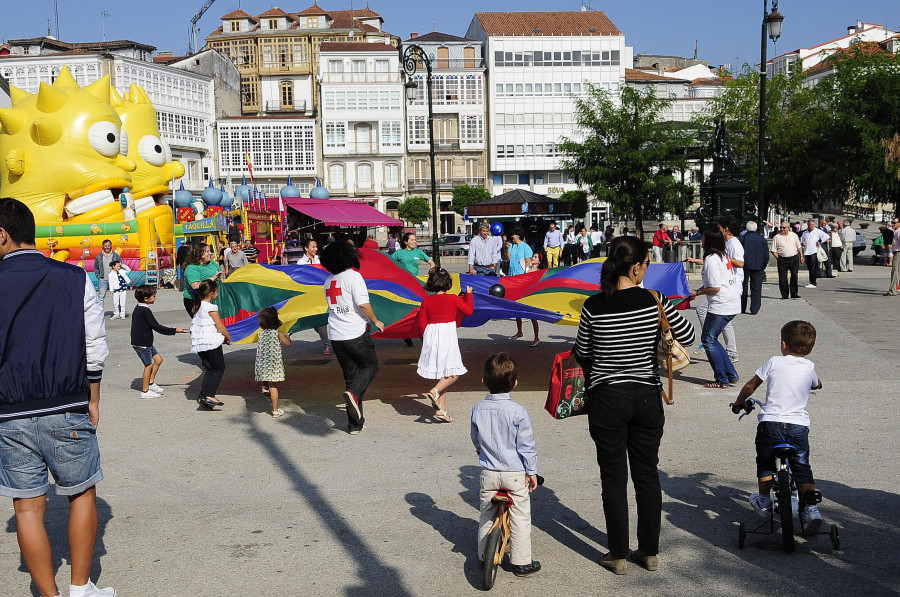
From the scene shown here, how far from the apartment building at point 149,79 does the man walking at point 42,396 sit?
60423 millimetres

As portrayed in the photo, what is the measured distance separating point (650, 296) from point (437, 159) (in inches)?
2650

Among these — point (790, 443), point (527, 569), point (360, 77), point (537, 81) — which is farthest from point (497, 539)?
point (537, 81)

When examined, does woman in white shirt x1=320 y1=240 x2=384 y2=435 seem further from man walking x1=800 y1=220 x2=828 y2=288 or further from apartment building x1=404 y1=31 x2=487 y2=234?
apartment building x1=404 y1=31 x2=487 y2=234

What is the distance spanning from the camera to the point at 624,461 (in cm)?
499

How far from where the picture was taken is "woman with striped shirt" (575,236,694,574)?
4.93 m

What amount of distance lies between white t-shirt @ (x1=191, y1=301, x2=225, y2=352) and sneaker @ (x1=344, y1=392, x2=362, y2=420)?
2127 millimetres

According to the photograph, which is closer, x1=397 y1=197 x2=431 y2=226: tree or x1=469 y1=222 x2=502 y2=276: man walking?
x1=469 y1=222 x2=502 y2=276: man walking

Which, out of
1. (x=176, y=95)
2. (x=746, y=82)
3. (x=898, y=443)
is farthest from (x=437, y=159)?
(x=898, y=443)

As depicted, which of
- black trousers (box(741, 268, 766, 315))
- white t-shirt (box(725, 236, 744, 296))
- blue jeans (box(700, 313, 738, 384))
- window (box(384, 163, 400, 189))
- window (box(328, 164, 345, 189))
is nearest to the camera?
blue jeans (box(700, 313, 738, 384))

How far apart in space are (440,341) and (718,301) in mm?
3413

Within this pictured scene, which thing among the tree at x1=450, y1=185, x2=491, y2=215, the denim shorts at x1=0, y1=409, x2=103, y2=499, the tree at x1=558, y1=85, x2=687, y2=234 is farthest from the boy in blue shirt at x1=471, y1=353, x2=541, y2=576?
the tree at x1=450, y1=185, x2=491, y2=215

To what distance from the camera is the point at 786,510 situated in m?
5.09

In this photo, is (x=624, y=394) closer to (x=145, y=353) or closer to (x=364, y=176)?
(x=145, y=353)

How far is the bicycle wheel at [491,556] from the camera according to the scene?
477 centimetres
